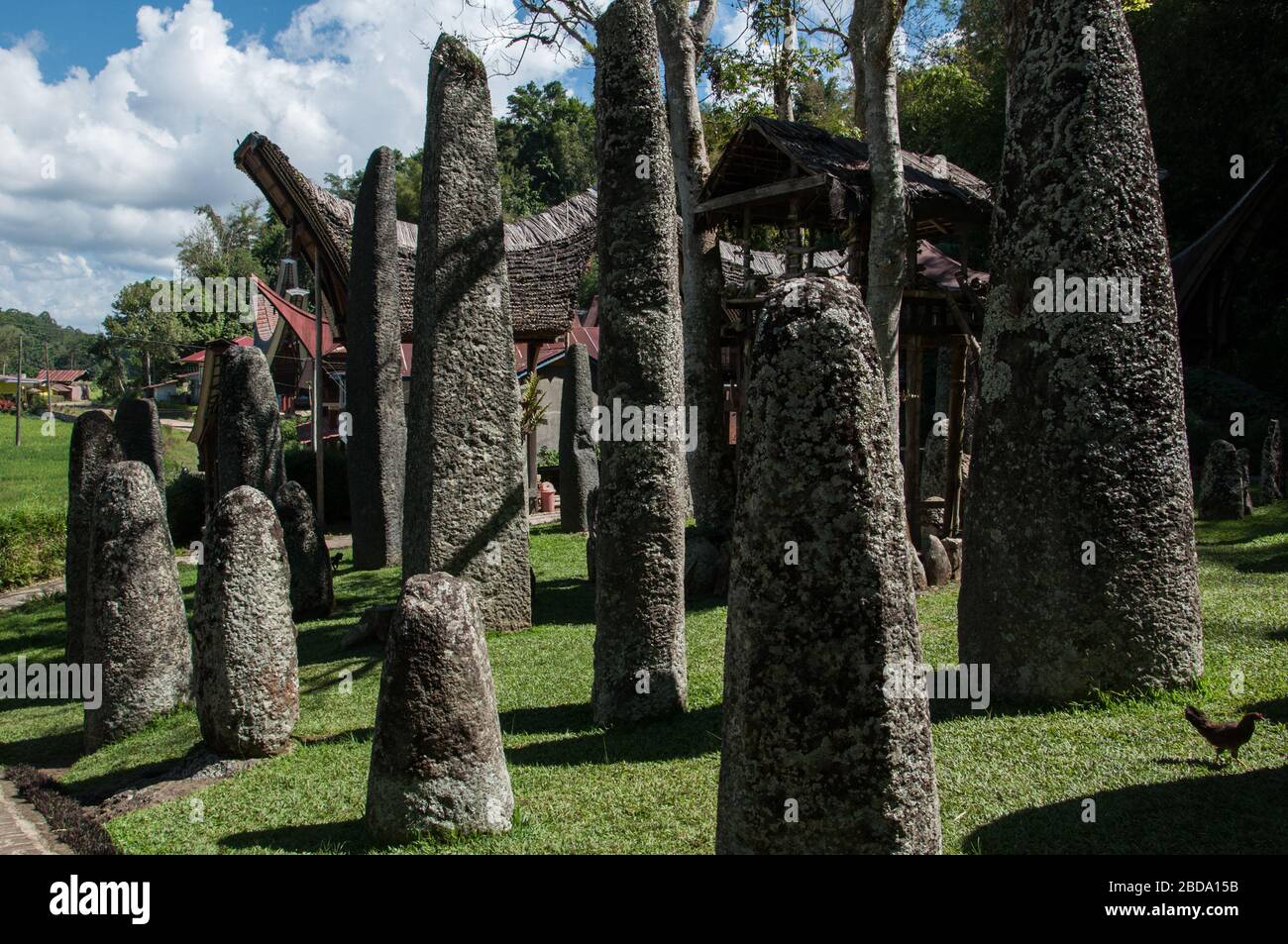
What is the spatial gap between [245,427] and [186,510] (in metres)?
7.39

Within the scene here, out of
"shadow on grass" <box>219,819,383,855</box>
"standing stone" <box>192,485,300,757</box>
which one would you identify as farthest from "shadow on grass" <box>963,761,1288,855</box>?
→ "standing stone" <box>192,485,300,757</box>

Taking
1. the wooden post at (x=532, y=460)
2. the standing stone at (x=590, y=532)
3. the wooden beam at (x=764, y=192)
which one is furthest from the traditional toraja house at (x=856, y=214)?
the wooden post at (x=532, y=460)

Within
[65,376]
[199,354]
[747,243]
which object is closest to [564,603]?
[747,243]

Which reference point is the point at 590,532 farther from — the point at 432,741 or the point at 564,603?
Answer: the point at 432,741

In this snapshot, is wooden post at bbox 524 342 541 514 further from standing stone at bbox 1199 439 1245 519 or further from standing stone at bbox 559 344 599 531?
standing stone at bbox 1199 439 1245 519

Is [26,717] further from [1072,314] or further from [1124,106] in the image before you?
[1124,106]

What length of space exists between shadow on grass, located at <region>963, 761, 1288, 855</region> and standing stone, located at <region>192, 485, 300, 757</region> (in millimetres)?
5312

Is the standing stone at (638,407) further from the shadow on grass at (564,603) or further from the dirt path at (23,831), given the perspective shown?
the shadow on grass at (564,603)

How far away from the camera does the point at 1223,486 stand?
1574 centimetres

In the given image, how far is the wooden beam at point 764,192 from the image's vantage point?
13.8 metres

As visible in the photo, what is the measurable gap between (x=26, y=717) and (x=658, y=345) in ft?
26.0

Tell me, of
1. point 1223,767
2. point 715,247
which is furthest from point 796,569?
point 715,247

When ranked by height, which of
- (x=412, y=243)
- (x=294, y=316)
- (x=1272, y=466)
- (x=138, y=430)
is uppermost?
(x=412, y=243)

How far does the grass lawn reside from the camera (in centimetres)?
511
